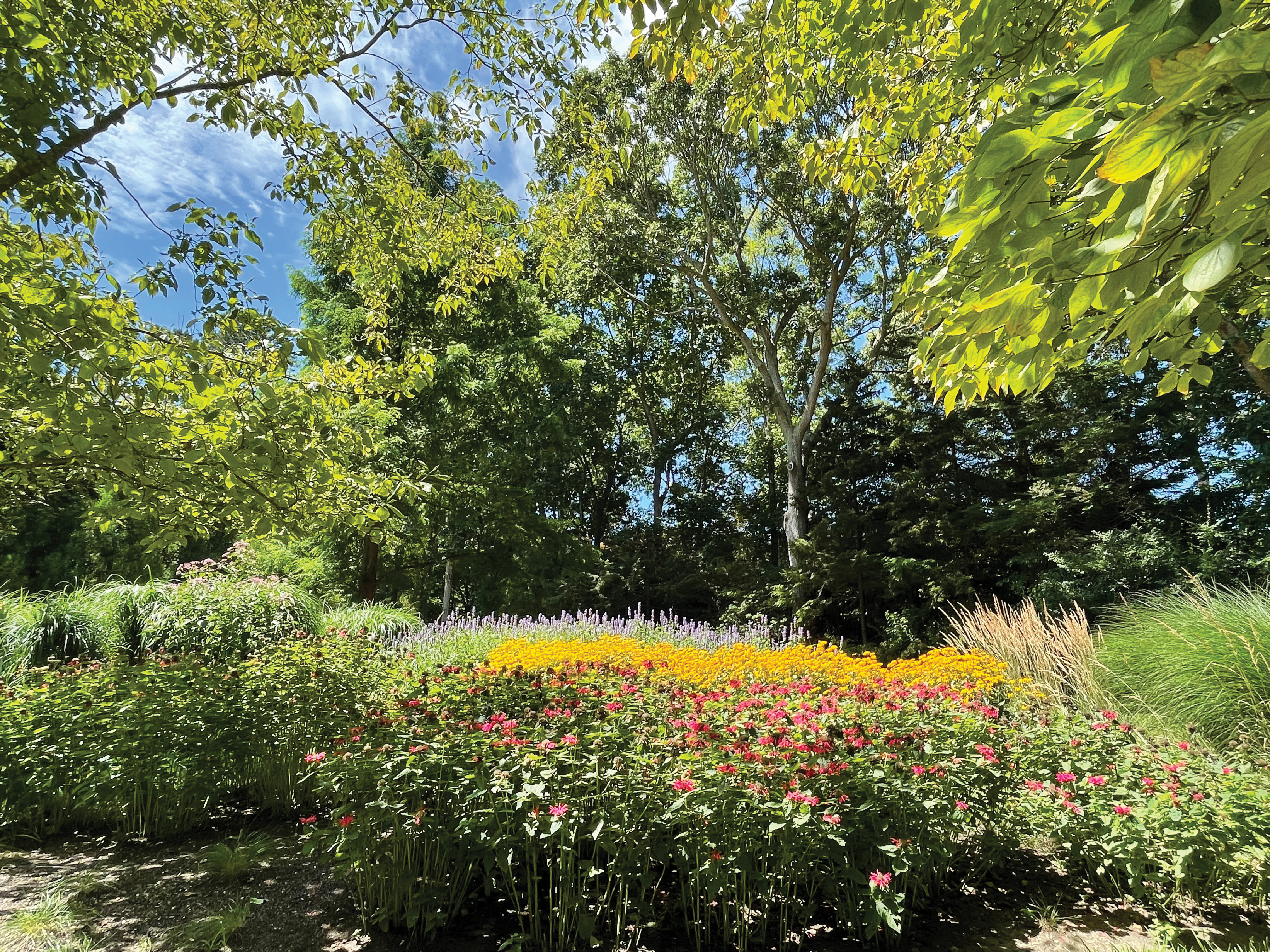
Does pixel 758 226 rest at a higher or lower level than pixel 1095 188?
higher

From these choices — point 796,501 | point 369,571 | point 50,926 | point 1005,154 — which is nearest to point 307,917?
point 50,926

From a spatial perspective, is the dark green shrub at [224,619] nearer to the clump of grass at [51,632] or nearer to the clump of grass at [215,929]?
the clump of grass at [51,632]

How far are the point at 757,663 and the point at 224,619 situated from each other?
5.13 meters

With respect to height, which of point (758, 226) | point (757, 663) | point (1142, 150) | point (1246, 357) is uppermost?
point (758, 226)

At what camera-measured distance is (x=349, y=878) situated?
2.83 meters

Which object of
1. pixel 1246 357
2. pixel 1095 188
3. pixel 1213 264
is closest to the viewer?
pixel 1213 264

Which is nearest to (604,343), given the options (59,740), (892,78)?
(892,78)

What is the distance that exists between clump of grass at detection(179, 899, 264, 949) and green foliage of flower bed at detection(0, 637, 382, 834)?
0.71 meters

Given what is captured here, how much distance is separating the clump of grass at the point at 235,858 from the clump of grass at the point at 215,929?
1.33 feet

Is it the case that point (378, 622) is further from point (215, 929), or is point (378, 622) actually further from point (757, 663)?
point (215, 929)

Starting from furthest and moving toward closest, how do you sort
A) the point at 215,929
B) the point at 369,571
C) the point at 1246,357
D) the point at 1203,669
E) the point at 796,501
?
the point at 796,501
the point at 369,571
the point at 1246,357
the point at 1203,669
the point at 215,929

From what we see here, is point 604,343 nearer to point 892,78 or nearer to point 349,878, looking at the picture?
point 892,78

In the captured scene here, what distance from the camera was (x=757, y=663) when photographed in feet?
17.9

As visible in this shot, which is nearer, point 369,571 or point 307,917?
point 307,917
